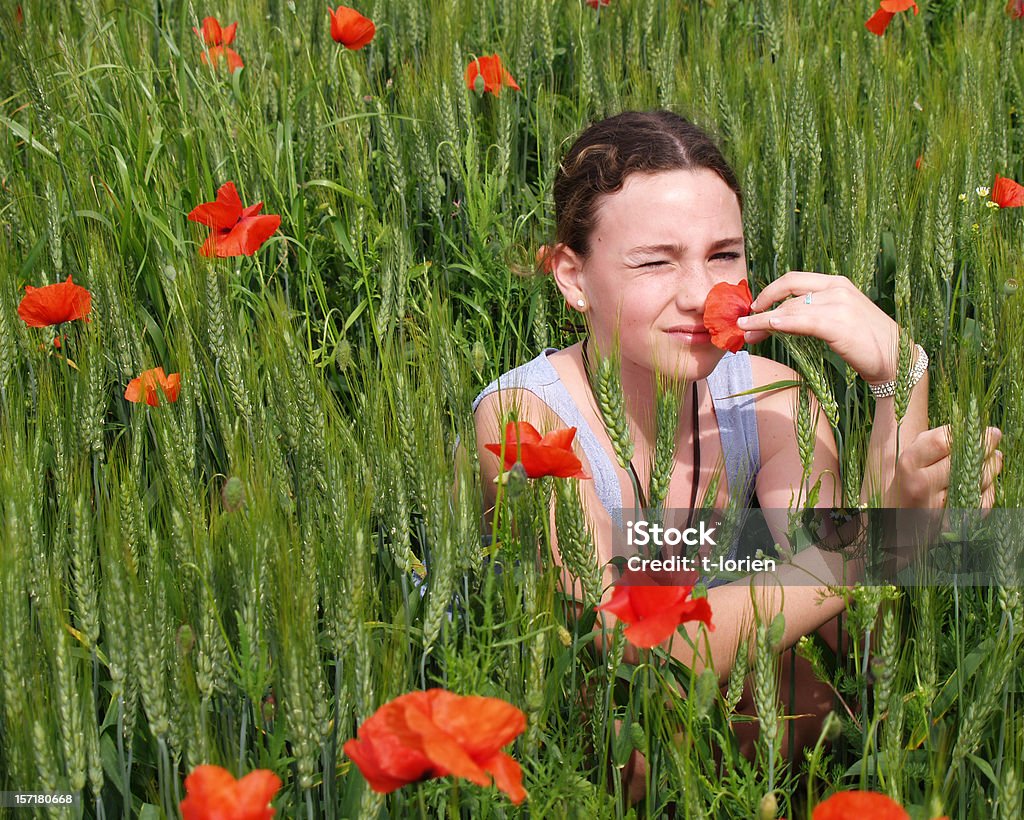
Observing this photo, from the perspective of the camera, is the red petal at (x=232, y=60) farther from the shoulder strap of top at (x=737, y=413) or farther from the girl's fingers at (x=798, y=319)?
the girl's fingers at (x=798, y=319)

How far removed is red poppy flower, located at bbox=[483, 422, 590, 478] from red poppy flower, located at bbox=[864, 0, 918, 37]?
1.73m

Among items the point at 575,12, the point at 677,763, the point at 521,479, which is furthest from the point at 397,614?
the point at 575,12

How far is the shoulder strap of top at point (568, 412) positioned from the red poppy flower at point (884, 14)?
1.22 m

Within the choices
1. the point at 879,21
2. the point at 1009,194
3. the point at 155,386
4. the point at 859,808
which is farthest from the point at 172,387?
the point at 879,21

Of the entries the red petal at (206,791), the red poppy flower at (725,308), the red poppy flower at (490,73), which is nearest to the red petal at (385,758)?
the red petal at (206,791)

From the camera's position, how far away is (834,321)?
4.93 ft

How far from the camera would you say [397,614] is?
1205 millimetres

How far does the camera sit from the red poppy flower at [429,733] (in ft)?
2.89

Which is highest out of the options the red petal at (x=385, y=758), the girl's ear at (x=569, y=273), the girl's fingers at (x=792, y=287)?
the girl's ear at (x=569, y=273)

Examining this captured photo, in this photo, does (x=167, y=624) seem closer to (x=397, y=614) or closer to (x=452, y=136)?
(x=397, y=614)

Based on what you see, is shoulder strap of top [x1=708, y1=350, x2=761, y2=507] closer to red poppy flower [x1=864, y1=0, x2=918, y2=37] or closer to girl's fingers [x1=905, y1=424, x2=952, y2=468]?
girl's fingers [x1=905, y1=424, x2=952, y2=468]

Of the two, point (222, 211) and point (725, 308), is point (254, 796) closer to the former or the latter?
point (725, 308)

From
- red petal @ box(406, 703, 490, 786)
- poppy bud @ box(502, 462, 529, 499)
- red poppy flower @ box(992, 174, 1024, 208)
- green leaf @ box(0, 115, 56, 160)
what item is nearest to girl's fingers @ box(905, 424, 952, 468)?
poppy bud @ box(502, 462, 529, 499)

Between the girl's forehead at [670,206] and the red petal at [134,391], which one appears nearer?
the red petal at [134,391]
